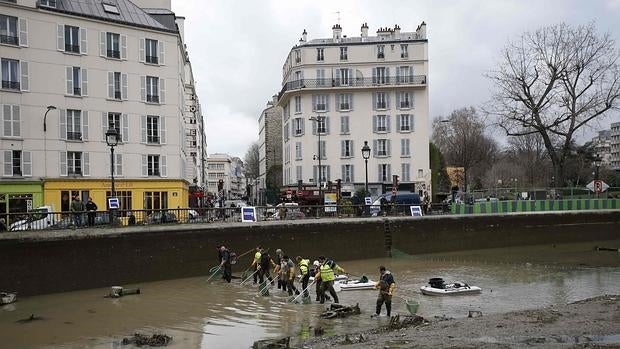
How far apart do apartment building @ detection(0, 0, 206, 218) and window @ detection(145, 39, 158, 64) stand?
7 cm

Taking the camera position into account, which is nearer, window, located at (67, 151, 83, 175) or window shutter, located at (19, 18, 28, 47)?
window shutter, located at (19, 18, 28, 47)

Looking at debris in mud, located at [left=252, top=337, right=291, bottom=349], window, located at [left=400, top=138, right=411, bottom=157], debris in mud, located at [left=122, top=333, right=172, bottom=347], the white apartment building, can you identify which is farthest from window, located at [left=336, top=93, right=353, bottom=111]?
debris in mud, located at [left=252, top=337, right=291, bottom=349]

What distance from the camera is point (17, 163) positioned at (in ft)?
129

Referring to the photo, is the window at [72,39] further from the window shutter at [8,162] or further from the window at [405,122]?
the window at [405,122]

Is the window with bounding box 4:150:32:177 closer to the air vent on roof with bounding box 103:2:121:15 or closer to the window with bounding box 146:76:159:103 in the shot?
the window with bounding box 146:76:159:103

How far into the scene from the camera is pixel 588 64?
169ft

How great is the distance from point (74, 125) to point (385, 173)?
32496mm

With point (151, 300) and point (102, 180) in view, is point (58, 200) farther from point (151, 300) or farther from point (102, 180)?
point (151, 300)

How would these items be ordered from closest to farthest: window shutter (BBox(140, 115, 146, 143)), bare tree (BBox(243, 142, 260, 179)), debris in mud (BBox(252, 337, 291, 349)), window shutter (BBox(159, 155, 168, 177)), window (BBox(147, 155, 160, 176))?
debris in mud (BBox(252, 337, 291, 349)), window shutter (BBox(140, 115, 146, 143)), window (BBox(147, 155, 160, 176)), window shutter (BBox(159, 155, 168, 177)), bare tree (BBox(243, 142, 260, 179))

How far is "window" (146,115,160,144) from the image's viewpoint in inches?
1745

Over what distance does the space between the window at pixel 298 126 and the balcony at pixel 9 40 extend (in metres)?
31.9

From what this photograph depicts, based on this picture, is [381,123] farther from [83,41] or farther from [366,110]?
[83,41]

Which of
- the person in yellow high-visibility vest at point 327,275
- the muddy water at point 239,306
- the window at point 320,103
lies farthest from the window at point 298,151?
the person in yellow high-visibility vest at point 327,275

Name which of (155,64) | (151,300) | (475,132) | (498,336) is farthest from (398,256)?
(475,132)
